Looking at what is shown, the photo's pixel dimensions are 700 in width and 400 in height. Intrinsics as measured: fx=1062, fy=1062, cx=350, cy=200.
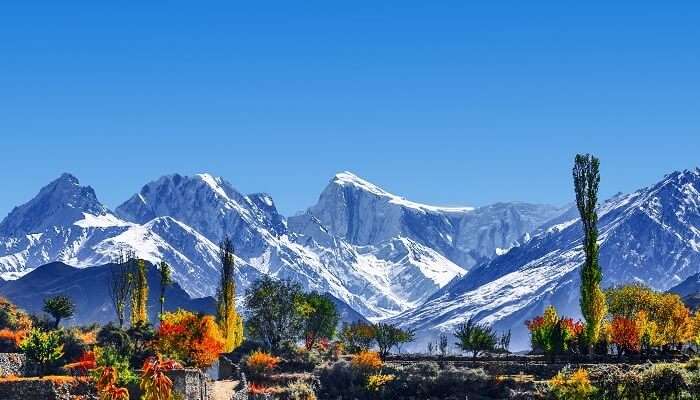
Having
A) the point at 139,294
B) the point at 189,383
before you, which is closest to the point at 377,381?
the point at 189,383

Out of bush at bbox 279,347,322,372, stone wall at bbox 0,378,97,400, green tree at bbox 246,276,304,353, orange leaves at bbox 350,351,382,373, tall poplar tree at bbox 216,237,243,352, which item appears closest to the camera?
stone wall at bbox 0,378,97,400

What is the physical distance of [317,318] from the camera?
576 feet

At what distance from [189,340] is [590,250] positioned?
5208cm

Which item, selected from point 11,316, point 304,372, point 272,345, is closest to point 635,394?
point 304,372

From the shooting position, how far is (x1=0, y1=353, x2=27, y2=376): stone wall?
308 ft

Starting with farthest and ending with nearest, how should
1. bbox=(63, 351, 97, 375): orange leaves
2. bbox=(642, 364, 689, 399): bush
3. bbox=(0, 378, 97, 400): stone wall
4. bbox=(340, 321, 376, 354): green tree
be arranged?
bbox=(340, 321, 376, 354): green tree, bbox=(642, 364, 689, 399): bush, bbox=(63, 351, 97, 375): orange leaves, bbox=(0, 378, 97, 400): stone wall

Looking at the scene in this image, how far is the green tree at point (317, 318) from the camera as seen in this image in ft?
547

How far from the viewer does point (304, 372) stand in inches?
4958

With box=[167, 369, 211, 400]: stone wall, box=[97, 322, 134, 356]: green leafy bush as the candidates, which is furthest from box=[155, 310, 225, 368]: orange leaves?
box=[167, 369, 211, 400]: stone wall

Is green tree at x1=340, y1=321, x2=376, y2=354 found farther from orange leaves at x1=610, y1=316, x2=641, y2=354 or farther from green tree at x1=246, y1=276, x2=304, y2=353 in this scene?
orange leaves at x1=610, y1=316, x2=641, y2=354

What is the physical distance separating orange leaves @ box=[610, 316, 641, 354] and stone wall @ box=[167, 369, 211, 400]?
193ft

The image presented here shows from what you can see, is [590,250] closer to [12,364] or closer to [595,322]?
[595,322]

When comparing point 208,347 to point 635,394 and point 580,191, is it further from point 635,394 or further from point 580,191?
point 580,191

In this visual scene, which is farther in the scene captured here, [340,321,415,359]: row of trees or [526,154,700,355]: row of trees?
[340,321,415,359]: row of trees
